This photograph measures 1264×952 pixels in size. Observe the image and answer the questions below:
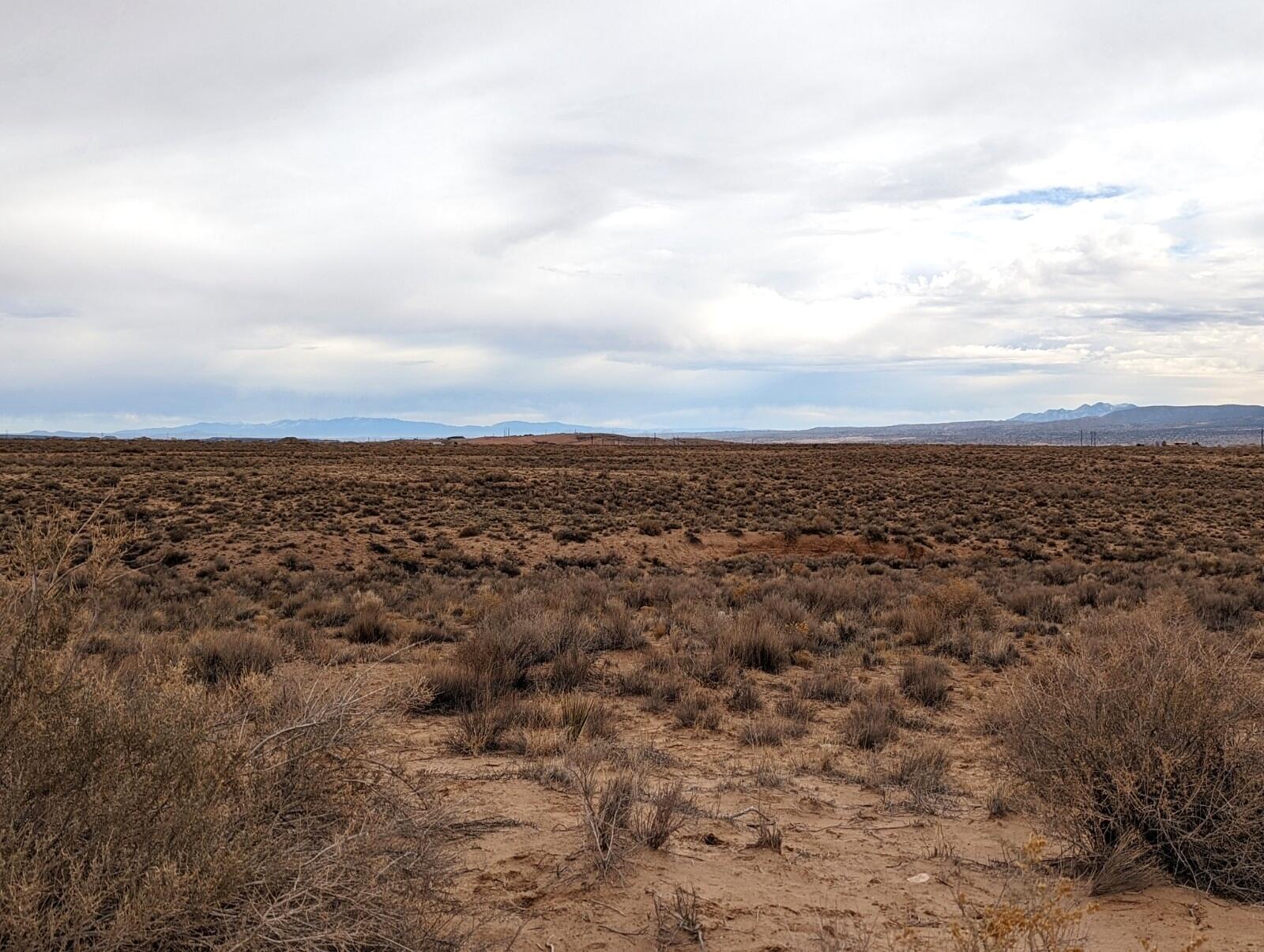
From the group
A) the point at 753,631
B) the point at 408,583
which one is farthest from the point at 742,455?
the point at 753,631

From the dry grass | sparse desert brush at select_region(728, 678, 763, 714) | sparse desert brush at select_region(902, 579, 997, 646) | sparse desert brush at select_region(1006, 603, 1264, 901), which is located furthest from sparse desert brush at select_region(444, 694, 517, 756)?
sparse desert brush at select_region(902, 579, 997, 646)

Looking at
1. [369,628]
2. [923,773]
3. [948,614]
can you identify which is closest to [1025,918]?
[923,773]

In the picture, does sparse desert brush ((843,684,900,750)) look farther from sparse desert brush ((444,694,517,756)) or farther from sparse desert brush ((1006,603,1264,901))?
sparse desert brush ((444,694,517,756))

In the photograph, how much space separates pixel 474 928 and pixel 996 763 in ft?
13.1

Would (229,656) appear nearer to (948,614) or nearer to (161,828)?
(161,828)

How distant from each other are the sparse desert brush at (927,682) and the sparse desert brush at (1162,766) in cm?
383

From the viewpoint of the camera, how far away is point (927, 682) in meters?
9.24

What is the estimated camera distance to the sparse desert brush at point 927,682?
9.05 meters

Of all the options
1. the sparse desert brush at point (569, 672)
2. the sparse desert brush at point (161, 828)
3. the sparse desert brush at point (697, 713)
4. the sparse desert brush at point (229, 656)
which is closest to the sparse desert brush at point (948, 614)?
the sparse desert brush at point (697, 713)

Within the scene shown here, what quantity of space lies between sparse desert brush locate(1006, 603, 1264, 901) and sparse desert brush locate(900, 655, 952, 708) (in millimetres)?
3825

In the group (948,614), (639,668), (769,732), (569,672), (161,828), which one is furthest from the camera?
(948,614)

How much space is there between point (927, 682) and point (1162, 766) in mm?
4651

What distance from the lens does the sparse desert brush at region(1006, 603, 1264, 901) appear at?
15.0ft

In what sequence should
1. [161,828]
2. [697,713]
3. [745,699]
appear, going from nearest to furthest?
[161,828] → [697,713] → [745,699]
